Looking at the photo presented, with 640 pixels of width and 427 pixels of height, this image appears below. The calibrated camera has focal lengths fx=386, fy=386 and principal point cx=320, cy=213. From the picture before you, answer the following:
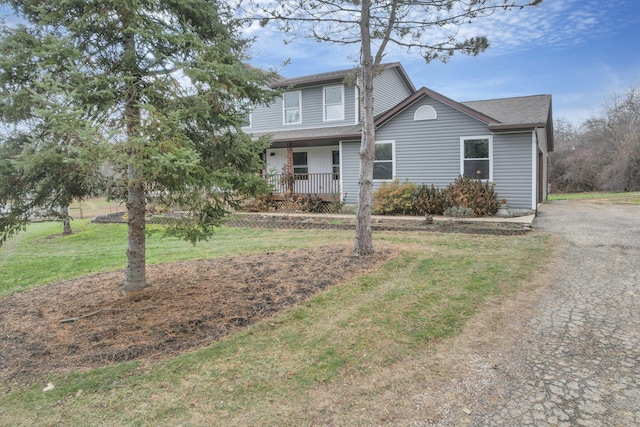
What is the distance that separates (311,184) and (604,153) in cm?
2585

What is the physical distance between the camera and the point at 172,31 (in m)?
4.40

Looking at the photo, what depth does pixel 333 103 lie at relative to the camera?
16.6 meters

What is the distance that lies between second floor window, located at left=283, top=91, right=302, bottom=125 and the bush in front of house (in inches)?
235

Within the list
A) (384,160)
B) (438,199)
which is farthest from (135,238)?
(384,160)

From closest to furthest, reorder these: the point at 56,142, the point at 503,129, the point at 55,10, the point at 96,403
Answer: the point at 96,403 < the point at 56,142 < the point at 55,10 < the point at 503,129

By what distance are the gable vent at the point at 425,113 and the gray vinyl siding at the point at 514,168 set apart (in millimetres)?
2205

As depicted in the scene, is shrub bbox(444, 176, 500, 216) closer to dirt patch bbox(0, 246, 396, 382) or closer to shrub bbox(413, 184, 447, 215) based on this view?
shrub bbox(413, 184, 447, 215)

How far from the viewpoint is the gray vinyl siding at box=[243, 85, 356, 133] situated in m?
16.4

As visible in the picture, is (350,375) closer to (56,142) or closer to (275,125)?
(56,142)

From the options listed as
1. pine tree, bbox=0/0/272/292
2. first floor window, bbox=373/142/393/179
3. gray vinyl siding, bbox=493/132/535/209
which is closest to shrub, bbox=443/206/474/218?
gray vinyl siding, bbox=493/132/535/209

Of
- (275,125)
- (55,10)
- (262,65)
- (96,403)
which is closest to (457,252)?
(262,65)

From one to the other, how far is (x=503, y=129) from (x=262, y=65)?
9.71 meters

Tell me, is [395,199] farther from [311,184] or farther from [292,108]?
[292,108]

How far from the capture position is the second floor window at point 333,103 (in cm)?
1650
